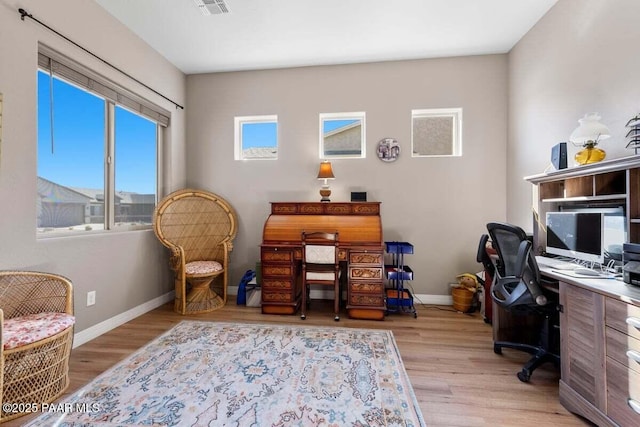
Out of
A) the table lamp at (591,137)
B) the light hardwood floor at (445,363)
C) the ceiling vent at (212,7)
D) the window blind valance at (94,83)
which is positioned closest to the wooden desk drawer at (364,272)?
the light hardwood floor at (445,363)

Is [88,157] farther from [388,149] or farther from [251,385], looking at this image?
[388,149]

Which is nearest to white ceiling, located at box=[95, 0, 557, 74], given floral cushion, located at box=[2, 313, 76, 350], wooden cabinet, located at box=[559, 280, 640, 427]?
wooden cabinet, located at box=[559, 280, 640, 427]

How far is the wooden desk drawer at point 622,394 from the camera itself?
1.18 meters

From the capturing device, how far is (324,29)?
2.71m

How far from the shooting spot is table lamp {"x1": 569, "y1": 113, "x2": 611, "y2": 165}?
177 cm

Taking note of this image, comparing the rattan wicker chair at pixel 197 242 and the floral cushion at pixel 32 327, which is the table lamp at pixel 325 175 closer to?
the rattan wicker chair at pixel 197 242

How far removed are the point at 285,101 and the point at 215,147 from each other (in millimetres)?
1114

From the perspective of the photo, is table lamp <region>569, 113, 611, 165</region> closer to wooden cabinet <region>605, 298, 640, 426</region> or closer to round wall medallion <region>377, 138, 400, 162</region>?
wooden cabinet <region>605, 298, 640, 426</region>

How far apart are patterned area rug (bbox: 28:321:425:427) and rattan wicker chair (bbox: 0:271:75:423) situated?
0.54 feet

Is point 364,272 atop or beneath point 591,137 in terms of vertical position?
beneath

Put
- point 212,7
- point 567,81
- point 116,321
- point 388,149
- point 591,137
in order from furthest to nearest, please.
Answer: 1. point 388,149
2. point 116,321
3. point 212,7
4. point 567,81
5. point 591,137

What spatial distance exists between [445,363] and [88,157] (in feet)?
11.3

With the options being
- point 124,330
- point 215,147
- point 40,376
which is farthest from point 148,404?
point 215,147

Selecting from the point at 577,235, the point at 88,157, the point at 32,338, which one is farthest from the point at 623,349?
the point at 88,157
